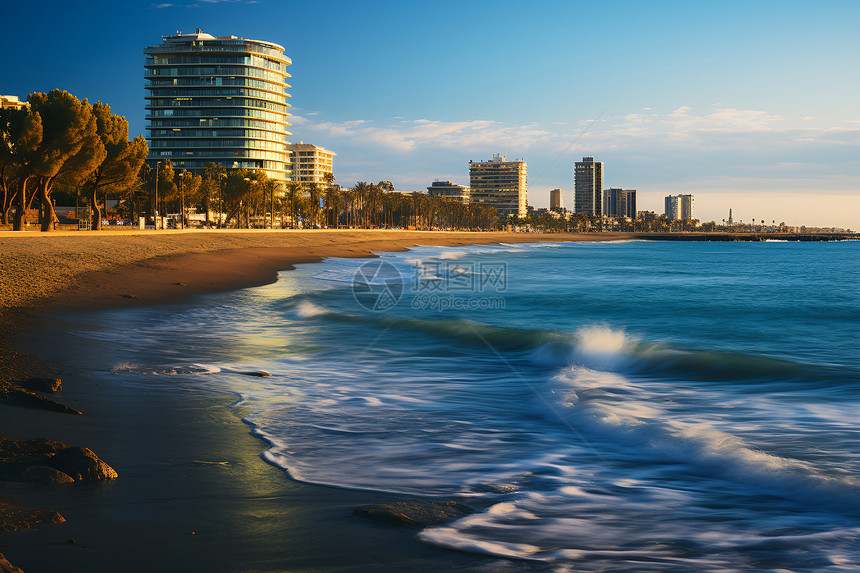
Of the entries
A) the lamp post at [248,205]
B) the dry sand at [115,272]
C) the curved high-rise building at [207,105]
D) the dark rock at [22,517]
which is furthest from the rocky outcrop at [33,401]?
the curved high-rise building at [207,105]

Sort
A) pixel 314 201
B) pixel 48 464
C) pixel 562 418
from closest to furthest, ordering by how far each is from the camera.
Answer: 1. pixel 48 464
2. pixel 562 418
3. pixel 314 201

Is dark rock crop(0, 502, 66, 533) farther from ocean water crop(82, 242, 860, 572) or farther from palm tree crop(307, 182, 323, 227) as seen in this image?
palm tree crop(307, 182, 323, 227)

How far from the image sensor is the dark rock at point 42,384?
9.15m

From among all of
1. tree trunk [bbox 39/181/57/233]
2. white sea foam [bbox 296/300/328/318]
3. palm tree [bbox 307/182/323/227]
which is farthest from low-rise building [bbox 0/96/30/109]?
palm tree [bbox 307/182/323/227]

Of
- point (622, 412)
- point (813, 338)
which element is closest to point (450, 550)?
point (622, 412)

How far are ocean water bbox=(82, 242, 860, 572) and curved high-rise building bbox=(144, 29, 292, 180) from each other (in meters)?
168

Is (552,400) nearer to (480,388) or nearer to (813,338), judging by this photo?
(480,388)

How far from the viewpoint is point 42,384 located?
364 inches

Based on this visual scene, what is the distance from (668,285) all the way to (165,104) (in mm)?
172978

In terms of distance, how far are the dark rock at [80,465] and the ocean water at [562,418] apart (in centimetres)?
183

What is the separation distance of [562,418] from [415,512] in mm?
5298

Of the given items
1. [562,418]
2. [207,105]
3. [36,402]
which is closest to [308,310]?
[562,418]

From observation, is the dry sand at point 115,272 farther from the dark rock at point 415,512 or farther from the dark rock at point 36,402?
the dark rock at point 415,512

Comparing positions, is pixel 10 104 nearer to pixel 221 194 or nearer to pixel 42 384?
pixel 221 194
